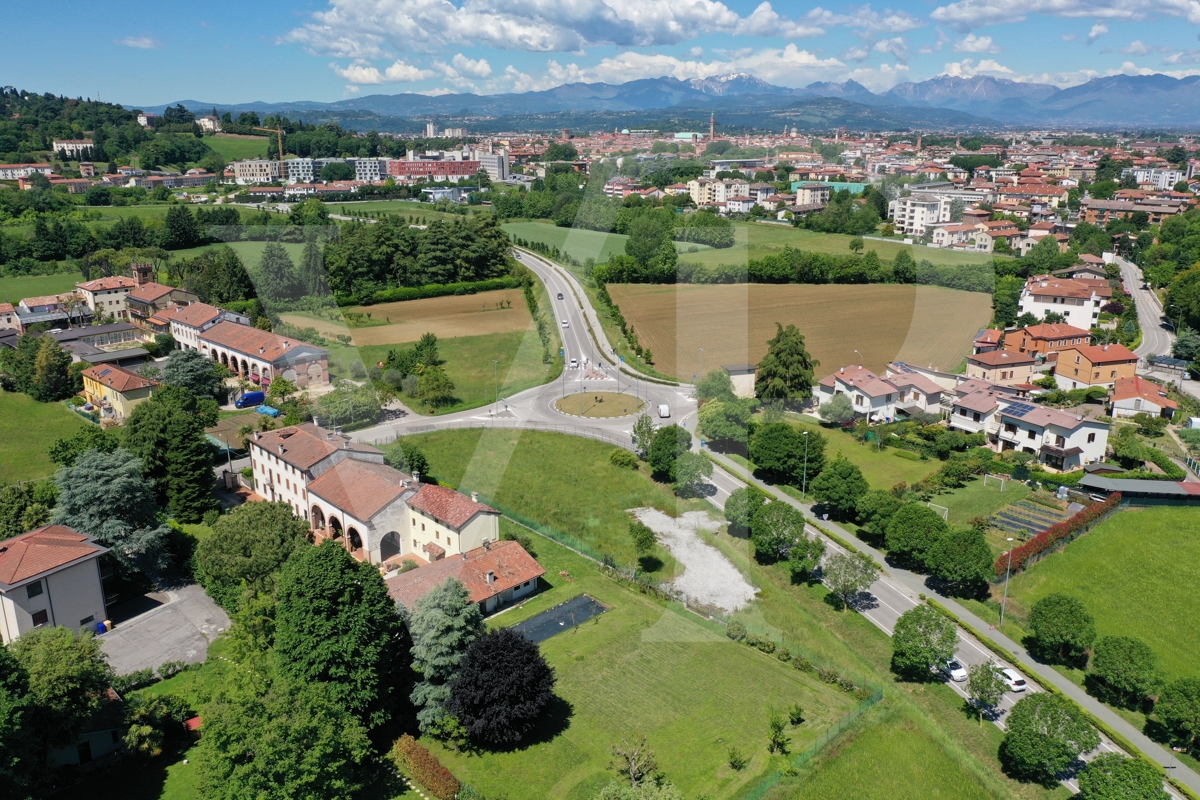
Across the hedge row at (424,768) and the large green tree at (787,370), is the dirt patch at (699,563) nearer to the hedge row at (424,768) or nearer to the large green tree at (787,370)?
the hedge row at (424,768)

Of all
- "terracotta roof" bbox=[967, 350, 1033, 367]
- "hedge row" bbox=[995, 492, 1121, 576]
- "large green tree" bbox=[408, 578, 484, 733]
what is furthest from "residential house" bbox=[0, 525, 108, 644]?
"terracotta roof" bbox=[967, 350, 1033, 367]

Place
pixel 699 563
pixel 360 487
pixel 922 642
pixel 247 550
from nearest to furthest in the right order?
1. pixel 922 642
2. pixel 247 550
3. pixel 699 563
4. pixel 360 487

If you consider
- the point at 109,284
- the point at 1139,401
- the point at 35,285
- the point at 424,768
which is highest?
the point at 109,284

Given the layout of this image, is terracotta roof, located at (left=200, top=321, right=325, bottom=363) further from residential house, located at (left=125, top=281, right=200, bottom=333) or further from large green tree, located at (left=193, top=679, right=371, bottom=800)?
large green tree, located at (left=193, top=679, right=371, bottom=800)

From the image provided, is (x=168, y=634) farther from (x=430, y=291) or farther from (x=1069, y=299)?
(x=1069, y=299)

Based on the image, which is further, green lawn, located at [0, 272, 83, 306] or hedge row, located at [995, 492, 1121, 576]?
green lawn, located at [0, 272, 83, 306]

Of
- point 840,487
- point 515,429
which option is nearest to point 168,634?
point 515,429

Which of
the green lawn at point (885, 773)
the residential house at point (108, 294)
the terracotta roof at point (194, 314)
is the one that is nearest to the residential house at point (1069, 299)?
the green lawn at point (885, 773)
